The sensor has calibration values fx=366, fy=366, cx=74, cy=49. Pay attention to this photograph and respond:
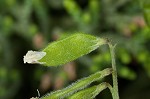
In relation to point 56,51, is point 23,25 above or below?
above

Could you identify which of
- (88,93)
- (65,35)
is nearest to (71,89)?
(88,93)

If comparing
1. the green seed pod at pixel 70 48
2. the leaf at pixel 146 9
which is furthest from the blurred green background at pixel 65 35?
the green seed pod at pixel 70 48

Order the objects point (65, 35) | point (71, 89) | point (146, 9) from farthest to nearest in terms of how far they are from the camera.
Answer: point (65, 35), point (146, 9), point (71, 89)

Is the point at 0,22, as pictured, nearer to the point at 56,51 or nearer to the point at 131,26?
the point at 131,26

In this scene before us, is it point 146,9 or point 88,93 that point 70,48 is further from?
point 146,9

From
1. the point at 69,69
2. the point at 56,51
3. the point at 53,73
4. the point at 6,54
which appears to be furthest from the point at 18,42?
the point at 56,51

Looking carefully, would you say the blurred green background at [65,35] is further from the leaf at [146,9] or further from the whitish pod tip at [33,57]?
the whitish pod tip at [33,57]
